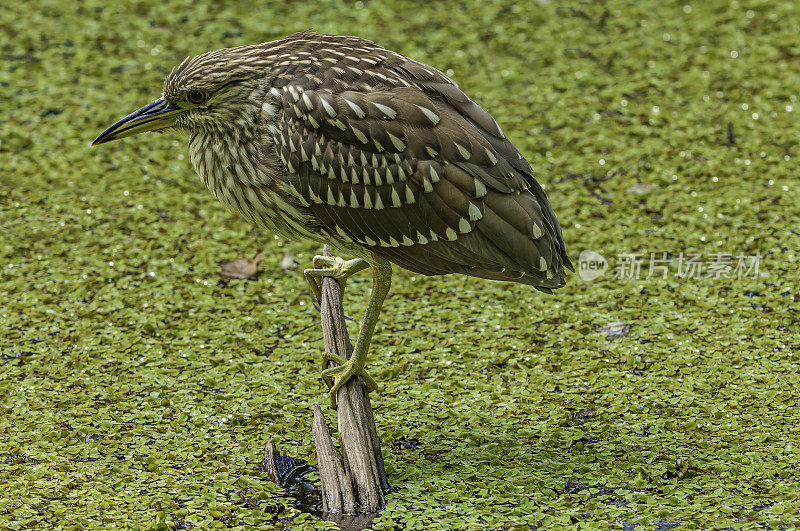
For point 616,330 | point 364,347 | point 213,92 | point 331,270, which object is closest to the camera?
point 213,92

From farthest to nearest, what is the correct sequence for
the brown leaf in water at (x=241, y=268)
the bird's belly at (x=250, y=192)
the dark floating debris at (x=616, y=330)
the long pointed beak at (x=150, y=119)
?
the brown leaf in water at (x=241, y=268), the dark floating debris at (x=616, y=330), the long pointed beak at (x=150, y=119), the bird's belly at (x=250, y=192)

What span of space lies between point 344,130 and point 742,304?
215 centimetres

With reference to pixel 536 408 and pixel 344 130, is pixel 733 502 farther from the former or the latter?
pixel 344 130

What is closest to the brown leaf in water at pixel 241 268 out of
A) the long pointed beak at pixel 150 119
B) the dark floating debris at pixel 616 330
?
the long pointed beak at pixel 150 119

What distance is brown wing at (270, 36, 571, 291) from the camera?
3.33 meters

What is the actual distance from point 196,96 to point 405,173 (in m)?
0.80

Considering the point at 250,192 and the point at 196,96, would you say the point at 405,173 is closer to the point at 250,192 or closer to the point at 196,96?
the point at 250,192

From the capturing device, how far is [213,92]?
3383 mm

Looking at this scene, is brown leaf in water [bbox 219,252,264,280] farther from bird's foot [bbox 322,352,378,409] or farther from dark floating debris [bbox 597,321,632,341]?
dark floating debris [bbox 597,321,632,341]

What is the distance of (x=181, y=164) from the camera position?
5.43 meters

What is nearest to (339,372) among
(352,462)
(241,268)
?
(352,462)

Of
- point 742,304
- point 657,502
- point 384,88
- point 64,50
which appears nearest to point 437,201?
point 384,88

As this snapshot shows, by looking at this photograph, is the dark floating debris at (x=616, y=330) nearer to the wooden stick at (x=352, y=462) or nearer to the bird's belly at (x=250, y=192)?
the wooden stick at (x=352, y=462)

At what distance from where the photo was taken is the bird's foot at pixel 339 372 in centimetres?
353
